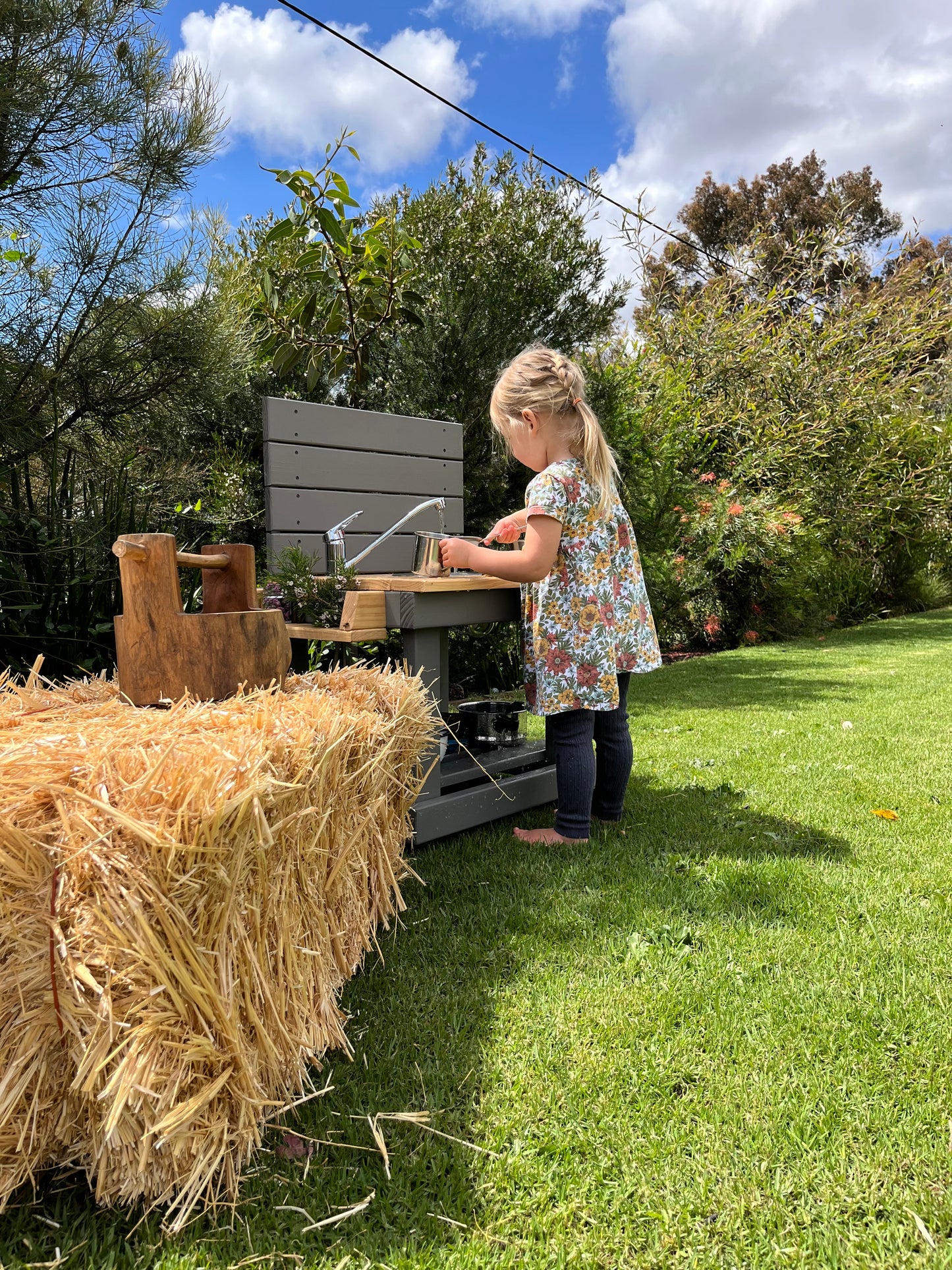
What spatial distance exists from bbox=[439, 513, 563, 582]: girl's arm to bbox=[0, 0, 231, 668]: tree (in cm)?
149

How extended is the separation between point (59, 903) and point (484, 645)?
15.5ft

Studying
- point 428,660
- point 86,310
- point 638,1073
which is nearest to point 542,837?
point 428,660

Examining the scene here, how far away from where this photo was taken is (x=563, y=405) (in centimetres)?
260

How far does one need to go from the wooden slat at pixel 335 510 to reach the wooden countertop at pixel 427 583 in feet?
1.54

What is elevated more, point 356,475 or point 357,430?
point 357,430

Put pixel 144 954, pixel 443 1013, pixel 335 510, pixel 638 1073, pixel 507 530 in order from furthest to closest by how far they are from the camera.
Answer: pixel 335 510, pixel 507 530, pixel 443 1013, pixel 638 1073, pixel 144 954

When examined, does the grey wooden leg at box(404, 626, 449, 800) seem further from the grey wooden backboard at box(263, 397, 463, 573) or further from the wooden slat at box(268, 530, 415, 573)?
the grey wooden backboard at box(263, 397, 463, 573)

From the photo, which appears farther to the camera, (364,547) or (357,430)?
(364,547)

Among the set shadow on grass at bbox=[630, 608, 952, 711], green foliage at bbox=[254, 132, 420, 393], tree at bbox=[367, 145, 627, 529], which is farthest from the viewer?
tree at bbox=[367, 145, 627, 529]

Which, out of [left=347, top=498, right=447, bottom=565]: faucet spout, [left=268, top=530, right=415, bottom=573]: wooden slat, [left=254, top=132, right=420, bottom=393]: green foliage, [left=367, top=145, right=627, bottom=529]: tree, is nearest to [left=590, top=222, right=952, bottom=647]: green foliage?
[left=367, top=145, right=627, bottom=529]: tree

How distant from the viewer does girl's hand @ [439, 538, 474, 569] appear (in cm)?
250

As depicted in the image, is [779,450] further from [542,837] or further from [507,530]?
[542,837]

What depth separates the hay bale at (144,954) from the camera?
1.07 m

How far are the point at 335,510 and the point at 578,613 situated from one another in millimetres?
1049
